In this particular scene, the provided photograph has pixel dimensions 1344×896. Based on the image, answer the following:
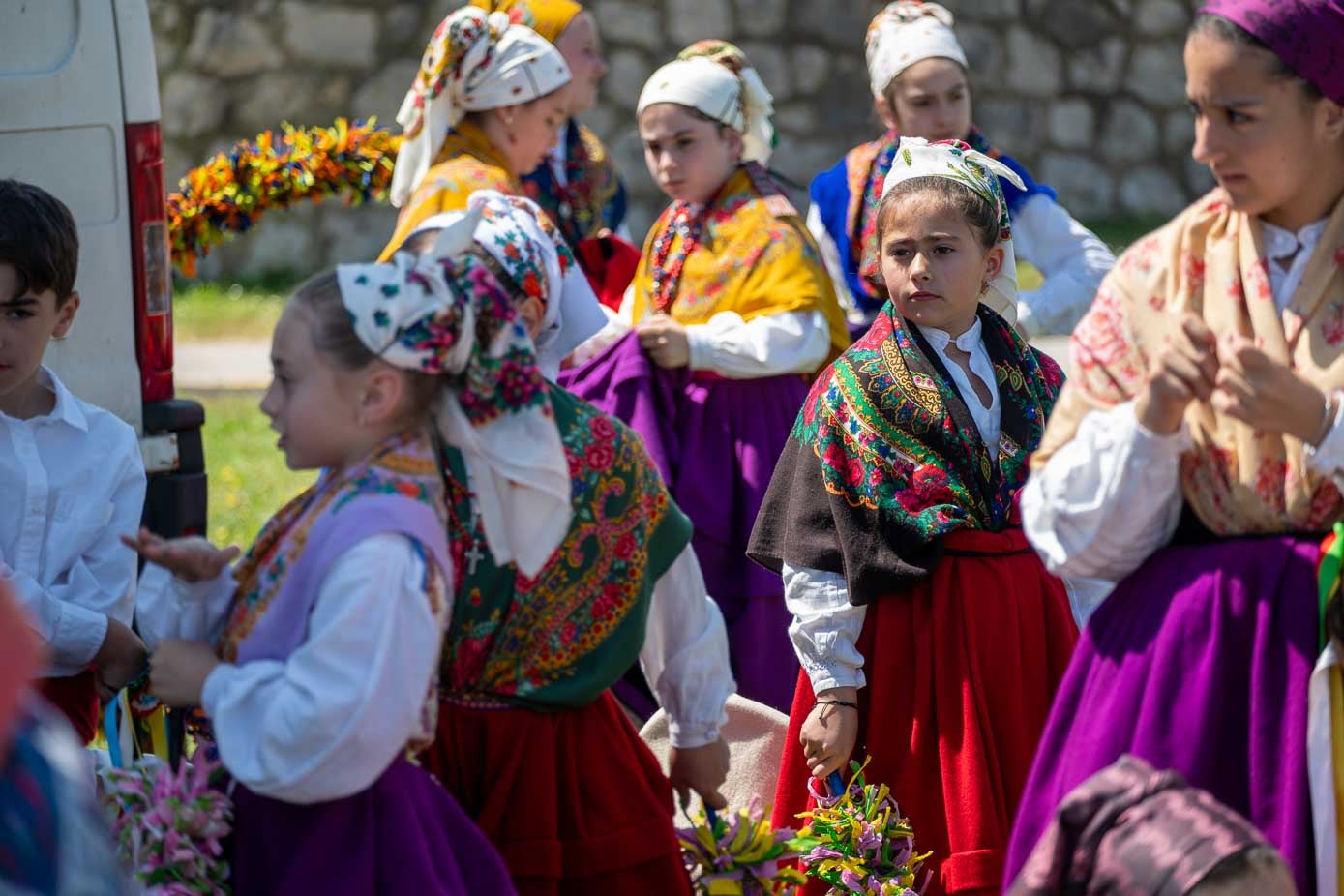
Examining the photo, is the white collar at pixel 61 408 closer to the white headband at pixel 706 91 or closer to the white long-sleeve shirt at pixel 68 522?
the white long-sleeve shirt at pixel 68 522

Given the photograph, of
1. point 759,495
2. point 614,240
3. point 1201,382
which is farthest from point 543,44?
point 1201,382

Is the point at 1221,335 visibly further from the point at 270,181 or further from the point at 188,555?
the point at 270,181

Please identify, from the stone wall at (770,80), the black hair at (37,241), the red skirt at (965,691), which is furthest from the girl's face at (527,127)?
the stone wall at (770,80)

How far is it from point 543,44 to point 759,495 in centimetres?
141

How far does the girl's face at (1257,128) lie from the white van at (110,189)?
284cm

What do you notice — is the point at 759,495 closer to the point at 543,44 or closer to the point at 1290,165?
the point at 543,44

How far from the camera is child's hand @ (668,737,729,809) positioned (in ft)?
10.3

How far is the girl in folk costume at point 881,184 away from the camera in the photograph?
5.57m

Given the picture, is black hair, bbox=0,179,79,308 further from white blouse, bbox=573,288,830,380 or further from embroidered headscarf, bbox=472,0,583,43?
embroidered headscarf, bbox=472,0,583,43

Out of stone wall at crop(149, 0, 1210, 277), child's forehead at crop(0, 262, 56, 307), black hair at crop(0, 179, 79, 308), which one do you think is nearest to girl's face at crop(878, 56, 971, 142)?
black hair at crop(0, 179, 79, 308)

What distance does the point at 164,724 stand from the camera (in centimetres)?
366

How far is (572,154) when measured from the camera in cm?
652

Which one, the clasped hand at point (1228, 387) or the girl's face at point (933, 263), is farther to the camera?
the girl's face at point (933, 263)

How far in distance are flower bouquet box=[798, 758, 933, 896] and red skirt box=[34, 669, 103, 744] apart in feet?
4.22
